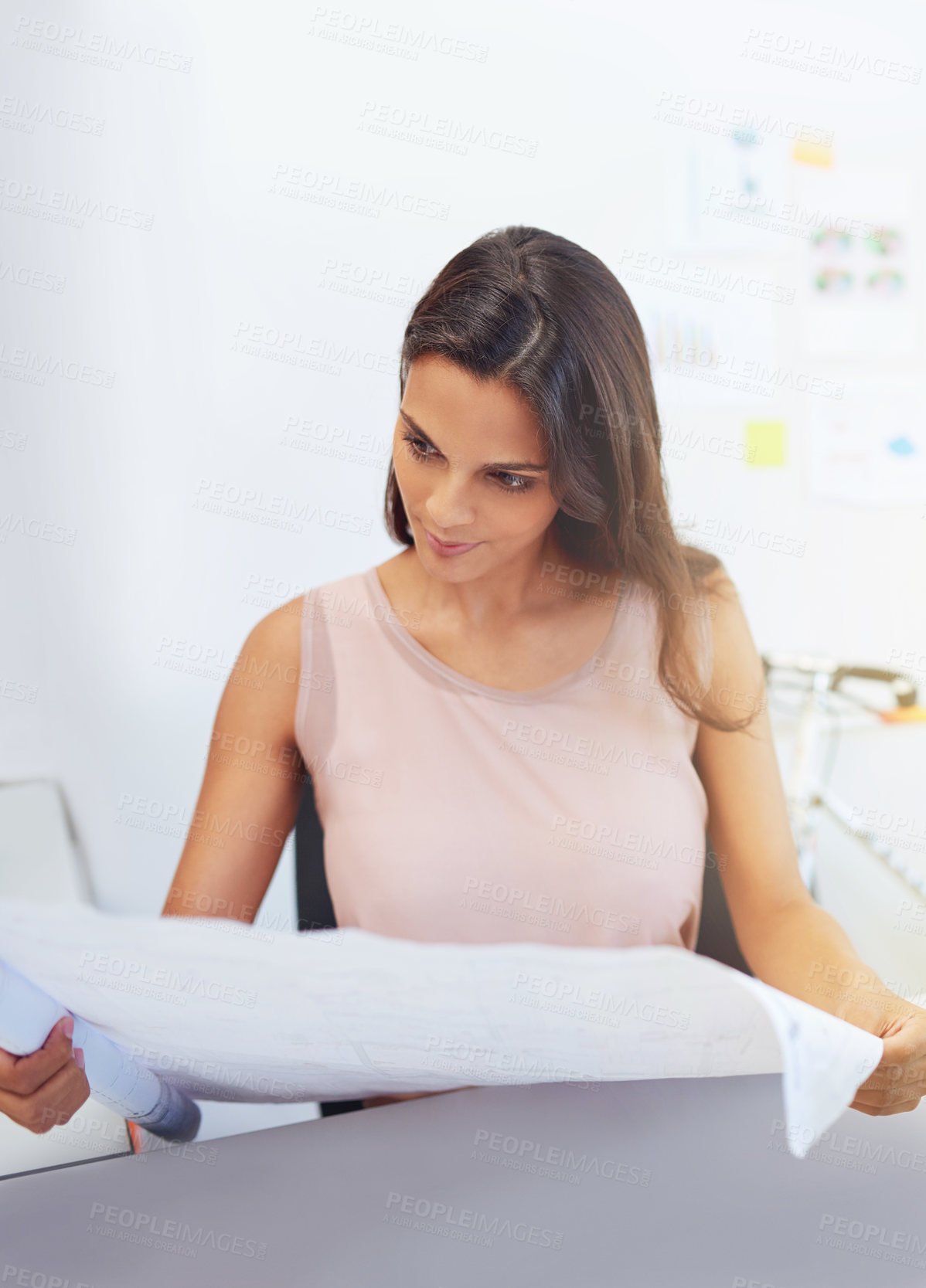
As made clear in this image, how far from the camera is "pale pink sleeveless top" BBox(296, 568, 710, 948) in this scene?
0.69 metres

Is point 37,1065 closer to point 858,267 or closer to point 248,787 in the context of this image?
point 248,787

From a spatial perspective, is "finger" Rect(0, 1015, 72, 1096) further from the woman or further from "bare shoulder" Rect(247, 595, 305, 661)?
"bare shoulder" Rect(247, 595, 305, 661)

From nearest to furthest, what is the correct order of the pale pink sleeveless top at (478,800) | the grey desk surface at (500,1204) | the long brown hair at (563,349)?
the grey desk surface at (500,1204)
the long brown hair at (563,349)
the pale pink sleeveless top at (478,800)

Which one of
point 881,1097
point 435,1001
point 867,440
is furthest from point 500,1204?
point 867,440

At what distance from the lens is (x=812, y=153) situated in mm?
908

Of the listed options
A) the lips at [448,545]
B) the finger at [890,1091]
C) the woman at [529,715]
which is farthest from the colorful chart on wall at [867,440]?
the finger at [890,1091]

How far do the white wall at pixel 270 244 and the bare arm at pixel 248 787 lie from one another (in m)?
0.16

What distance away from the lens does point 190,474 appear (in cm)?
81

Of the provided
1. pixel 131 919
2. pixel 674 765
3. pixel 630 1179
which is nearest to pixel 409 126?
pixel 674 765

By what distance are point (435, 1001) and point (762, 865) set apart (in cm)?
36

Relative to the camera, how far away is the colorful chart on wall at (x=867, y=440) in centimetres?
99

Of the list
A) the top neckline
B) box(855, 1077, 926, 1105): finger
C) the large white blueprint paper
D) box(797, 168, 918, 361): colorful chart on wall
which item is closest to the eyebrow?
the top neckline

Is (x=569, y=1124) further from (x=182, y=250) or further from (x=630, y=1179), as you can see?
(x=182, y=250)

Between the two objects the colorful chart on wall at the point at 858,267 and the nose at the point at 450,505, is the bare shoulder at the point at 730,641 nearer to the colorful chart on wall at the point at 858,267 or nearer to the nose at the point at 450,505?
the nose at the point at 450,505
